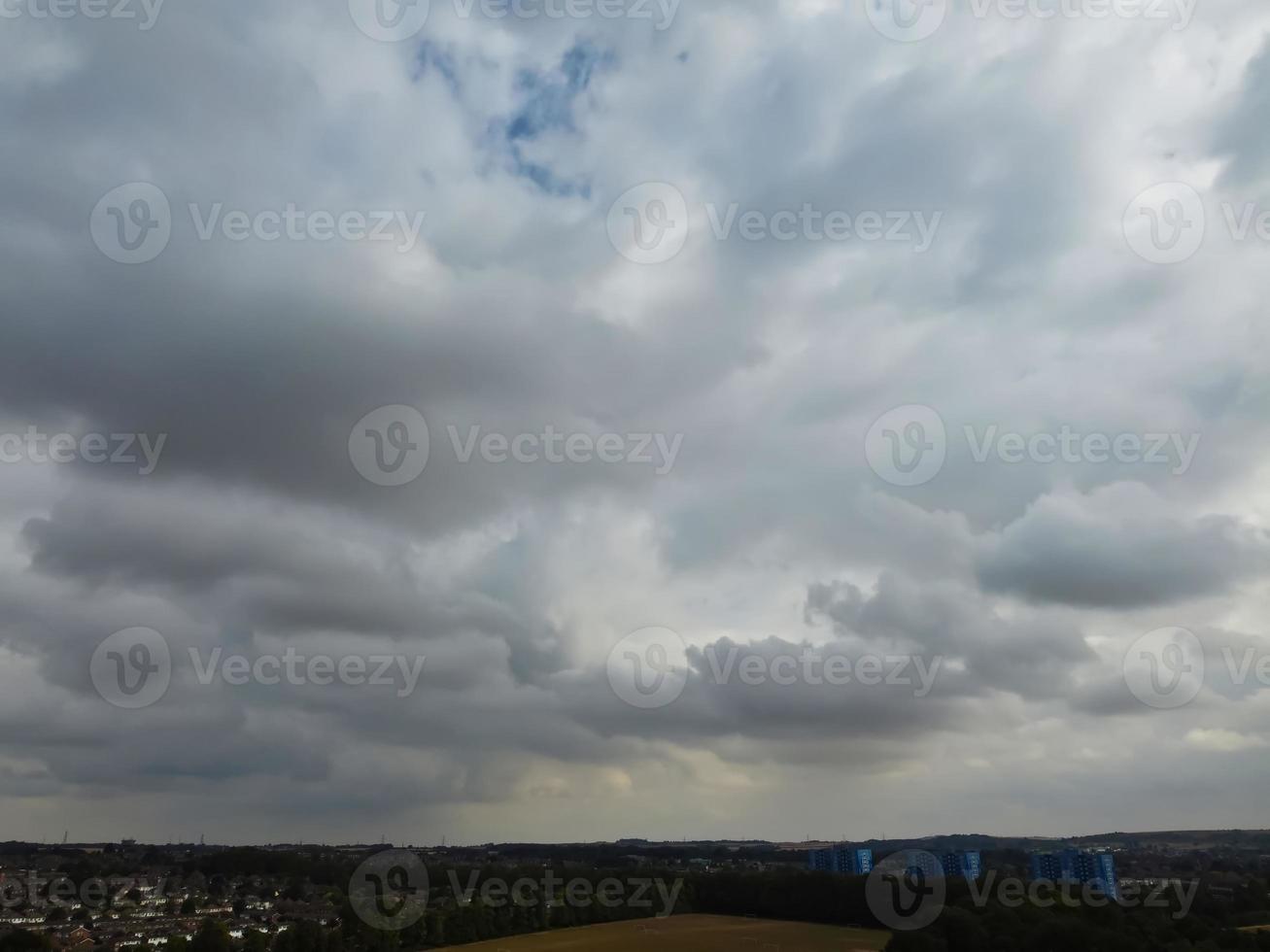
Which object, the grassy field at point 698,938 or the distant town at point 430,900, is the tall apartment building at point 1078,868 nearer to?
the distant town at point 430,900

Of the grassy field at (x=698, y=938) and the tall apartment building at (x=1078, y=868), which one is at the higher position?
the tall apartment building at (x=1078, y=868)

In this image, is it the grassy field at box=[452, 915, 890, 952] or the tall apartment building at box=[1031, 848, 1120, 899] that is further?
the tall apartment building at box=[1031, 848, 1120, 899]

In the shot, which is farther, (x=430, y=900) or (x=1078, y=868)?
(x=1078, y=868)

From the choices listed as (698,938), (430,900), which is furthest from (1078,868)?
(430,900)

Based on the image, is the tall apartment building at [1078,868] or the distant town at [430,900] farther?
the tall apartment building at [1078,868]

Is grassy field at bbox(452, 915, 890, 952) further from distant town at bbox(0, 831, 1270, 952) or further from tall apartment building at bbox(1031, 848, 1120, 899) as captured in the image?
tall apartment building at bbox(1031, 848, 1120, 899)

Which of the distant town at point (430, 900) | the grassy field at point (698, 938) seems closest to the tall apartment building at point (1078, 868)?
the distant town at point (430, 900)

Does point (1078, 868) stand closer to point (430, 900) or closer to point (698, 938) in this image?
point (698, 938)

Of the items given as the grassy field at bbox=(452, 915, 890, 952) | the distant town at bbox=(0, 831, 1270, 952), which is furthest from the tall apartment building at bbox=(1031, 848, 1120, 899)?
the grassy field at bbox=(452, 915, 890, 952)
